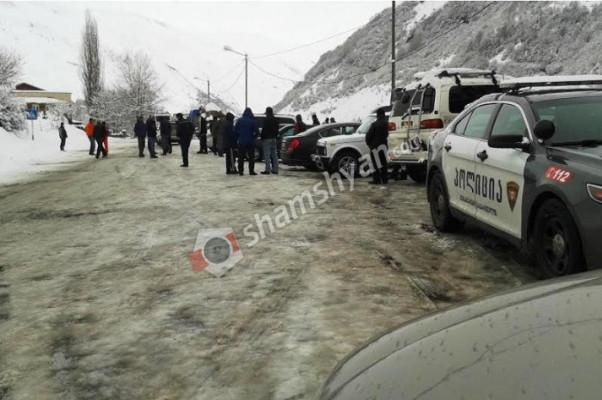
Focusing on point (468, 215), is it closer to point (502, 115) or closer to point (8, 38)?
point (502, 115)

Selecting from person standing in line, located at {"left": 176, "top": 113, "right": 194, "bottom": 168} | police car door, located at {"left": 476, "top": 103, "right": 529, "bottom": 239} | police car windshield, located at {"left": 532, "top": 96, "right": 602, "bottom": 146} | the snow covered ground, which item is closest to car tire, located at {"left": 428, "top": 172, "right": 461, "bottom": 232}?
police car door, located at {"left": 476, "top": 103, "right": 529, "bottom": 239}

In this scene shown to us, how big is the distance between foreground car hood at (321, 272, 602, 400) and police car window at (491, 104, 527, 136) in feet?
12.1

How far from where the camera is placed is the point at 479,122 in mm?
6434

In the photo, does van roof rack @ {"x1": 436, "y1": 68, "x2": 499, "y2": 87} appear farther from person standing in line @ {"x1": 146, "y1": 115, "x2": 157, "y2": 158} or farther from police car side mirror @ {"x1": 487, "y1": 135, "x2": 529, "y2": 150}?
person standing in line @ {"x1": 146, "y1": 115, "x2": 157, "y2": 158}

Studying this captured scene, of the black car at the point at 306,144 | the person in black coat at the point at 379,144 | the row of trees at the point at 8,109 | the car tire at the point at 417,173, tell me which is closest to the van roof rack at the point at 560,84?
the car tire at the point at 417,173

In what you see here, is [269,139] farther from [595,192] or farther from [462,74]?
[595,192]

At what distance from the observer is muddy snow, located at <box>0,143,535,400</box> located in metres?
3.43

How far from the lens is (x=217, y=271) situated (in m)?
5.75

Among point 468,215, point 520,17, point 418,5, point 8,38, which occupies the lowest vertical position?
point 468,215

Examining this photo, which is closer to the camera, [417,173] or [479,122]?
[479,122]

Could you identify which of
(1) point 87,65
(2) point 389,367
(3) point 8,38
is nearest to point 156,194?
(2) point 389,367

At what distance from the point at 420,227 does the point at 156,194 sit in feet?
18.9

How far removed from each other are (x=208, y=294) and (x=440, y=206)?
11.7ft

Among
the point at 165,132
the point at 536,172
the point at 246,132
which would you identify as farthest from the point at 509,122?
the point at 165,132
